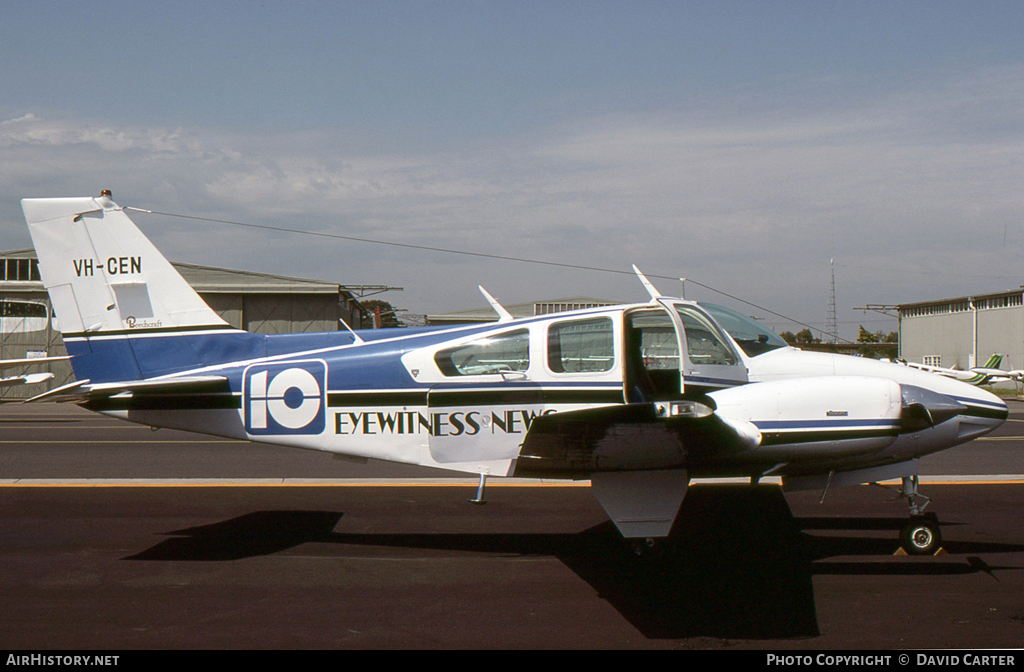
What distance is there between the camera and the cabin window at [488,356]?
6691 mm

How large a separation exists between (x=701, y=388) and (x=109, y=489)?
7680 mm

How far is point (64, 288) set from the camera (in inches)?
304

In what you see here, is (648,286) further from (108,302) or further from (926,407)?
(108,302)

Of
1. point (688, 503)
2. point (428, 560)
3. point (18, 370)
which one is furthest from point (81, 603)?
point (18, 370)

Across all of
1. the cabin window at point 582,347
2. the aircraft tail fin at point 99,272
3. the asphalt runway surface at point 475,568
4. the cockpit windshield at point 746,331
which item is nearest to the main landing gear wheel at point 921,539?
the asphalt runway surface at point 475,568

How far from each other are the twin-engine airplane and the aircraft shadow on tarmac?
41 cm

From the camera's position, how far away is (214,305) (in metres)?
Result: 35.6

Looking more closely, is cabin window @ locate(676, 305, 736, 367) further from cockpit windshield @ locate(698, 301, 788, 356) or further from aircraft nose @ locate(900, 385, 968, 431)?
aircraft nose @ locate(900, 385, 968, 431)

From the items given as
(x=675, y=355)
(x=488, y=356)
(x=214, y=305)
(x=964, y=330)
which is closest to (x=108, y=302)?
(x=488, y=356)

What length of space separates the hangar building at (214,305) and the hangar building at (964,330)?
40376mm

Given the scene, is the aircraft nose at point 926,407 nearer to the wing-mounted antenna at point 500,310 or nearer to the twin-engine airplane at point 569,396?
the twin-engine airplane at point 569,396

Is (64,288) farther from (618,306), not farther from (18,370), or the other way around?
(18,370)

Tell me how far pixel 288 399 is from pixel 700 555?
397 cm
